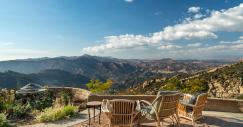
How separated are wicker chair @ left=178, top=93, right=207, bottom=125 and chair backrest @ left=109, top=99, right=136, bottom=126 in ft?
7.19

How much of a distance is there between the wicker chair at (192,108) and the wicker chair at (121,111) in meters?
2.07

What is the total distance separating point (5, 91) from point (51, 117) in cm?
414

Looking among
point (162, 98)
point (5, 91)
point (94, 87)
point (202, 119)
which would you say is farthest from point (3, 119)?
point (94, 87)

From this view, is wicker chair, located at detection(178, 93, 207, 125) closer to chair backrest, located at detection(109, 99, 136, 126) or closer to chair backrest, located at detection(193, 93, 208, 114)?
chair backrest, located at detection(193, 93, 208, 114)

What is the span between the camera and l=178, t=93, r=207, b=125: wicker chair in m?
7.78

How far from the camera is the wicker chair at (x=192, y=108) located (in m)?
7.78

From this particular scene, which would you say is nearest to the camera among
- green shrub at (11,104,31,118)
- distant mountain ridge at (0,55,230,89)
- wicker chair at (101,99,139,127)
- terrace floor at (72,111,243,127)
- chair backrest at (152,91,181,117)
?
wicker chair at (101,99,139,127)

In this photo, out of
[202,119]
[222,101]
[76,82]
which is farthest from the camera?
[76,82]

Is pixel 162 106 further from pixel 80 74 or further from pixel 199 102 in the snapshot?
pixel 80 74

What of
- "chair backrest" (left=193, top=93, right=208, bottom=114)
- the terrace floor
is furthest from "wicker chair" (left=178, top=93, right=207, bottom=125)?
the terrace floor

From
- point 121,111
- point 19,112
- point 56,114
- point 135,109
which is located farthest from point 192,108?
point 19,112

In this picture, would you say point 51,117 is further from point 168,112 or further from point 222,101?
point 222,101

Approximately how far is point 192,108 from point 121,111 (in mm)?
2533

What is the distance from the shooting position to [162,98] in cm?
656
